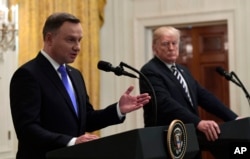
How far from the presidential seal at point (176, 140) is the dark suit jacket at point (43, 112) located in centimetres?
40

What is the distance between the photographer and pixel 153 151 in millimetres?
1543

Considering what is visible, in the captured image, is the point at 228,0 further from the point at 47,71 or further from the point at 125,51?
the point at 47,71

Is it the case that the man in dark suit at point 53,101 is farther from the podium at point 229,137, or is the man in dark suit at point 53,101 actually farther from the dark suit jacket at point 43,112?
the podium at point 229,137

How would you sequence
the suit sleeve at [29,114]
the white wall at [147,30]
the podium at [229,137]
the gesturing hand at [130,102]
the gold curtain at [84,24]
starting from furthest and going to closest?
the white wall at [147,30], the gold curtain at [84,24], the podium at [229,137], the gesturing hand at [130,102], the suit sleeve at [29,114]

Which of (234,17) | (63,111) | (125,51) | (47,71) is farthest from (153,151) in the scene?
(125,51)

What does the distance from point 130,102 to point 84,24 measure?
9.39 feet

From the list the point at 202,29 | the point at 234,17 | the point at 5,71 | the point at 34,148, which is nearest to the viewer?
the point at 34,148

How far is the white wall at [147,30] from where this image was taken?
Result: 4.32 metres

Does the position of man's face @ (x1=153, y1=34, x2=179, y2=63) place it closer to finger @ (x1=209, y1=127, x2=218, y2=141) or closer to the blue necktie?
finger @ (x1=209, y1=127, x2=218, y2=141)

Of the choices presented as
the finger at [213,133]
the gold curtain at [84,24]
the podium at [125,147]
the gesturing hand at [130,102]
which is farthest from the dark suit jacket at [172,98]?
the gold curtain at [84,24]

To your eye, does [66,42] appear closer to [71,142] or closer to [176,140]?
[71,142]

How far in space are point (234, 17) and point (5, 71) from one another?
220 cm

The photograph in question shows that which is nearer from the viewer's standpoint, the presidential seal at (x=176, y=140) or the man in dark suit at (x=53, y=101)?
the presidential seal at (x=176, y=140)

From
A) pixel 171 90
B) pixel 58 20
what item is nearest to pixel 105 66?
pixel 58 20
